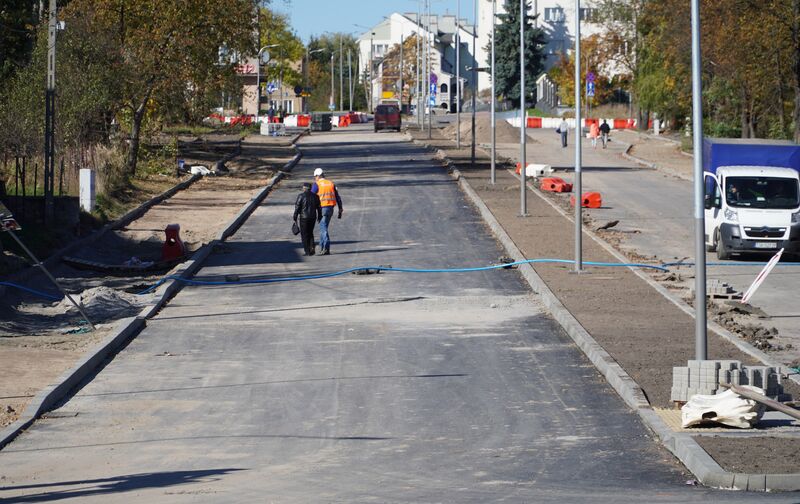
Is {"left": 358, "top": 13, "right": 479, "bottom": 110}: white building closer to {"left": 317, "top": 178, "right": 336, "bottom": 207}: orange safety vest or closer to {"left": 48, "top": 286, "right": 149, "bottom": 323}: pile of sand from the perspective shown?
{"left": 317, "top": 178, "right": 336, "bottom": 207}: orange safety vest

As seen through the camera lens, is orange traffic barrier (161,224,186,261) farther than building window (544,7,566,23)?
No

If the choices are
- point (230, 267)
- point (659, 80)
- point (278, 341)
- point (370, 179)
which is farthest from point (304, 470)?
point (659, 80)

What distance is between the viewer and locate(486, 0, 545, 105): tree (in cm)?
10888

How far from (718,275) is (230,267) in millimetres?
10174

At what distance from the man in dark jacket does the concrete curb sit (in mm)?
2221

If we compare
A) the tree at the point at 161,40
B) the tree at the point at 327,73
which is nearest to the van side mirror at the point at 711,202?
the tree at the point at 161,40

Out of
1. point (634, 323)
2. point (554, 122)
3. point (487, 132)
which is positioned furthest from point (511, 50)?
point (634, 323)

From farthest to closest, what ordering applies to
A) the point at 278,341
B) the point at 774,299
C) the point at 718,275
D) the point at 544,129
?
the point at 544,129
the point at 718,275
the point at 774,299
the point at 278,341

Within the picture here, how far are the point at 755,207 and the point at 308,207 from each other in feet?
32.9

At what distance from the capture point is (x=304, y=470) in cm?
1023

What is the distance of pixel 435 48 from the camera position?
14162 cm

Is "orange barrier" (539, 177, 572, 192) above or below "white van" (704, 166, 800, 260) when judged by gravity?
above

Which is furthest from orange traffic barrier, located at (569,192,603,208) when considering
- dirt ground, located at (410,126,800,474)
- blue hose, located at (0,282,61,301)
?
blue hose, located at (0,282,61,301)

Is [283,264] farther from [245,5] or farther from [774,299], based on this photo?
[245,5]
